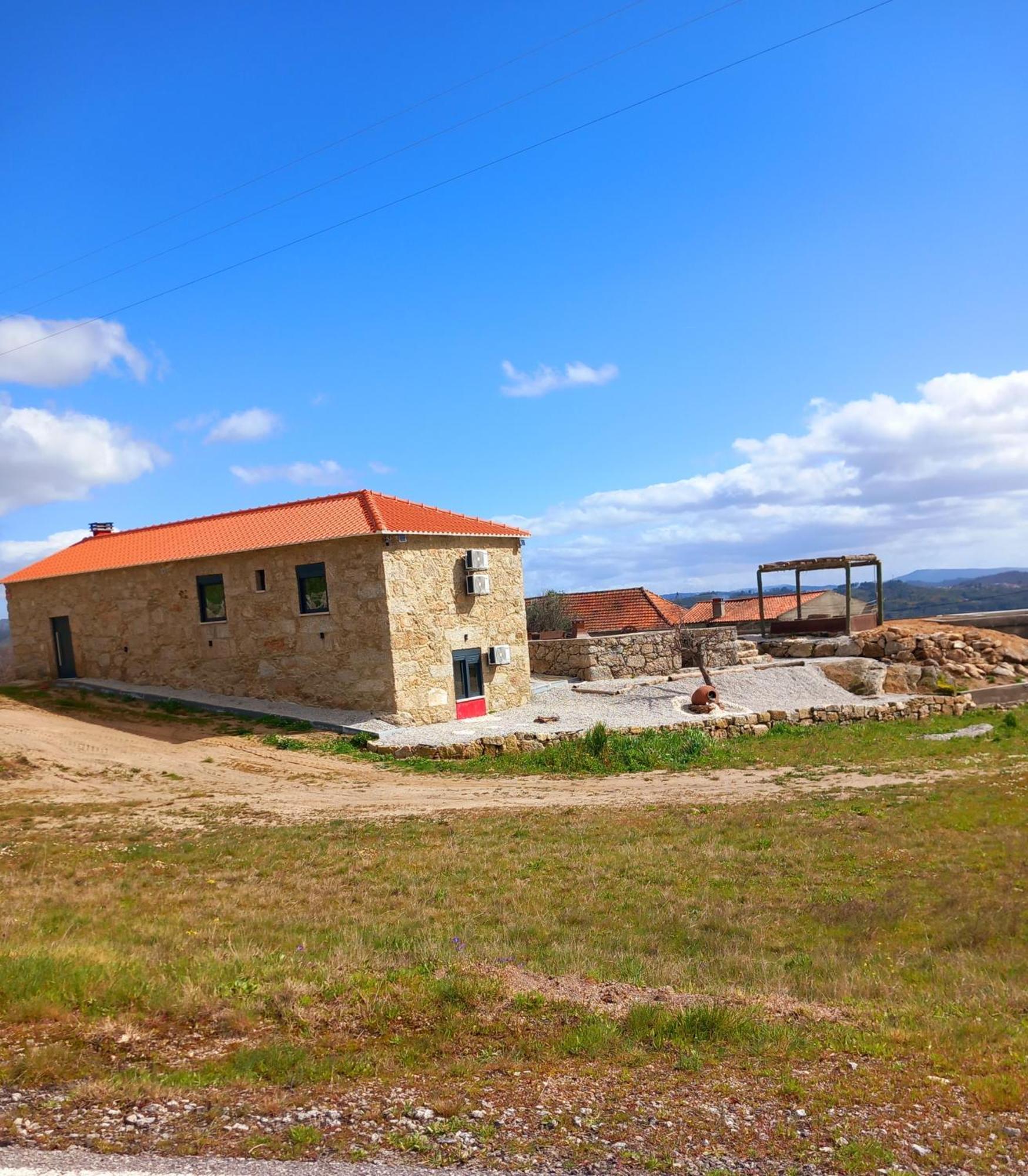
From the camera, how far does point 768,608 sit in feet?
160

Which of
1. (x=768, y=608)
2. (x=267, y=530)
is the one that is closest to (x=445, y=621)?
(x=267, y=530)

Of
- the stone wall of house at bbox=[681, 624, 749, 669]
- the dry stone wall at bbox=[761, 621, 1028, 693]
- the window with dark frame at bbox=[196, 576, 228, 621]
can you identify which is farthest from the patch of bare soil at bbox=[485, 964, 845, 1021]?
the stone wall of house at bbox=[681, 624, 749, 669]

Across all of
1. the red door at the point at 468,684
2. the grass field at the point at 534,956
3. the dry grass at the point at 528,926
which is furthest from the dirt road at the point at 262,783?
the red door at the point at 468,684

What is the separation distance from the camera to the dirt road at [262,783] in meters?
16.8

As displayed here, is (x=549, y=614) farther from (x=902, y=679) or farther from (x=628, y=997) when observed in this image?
(x=628, y=997)

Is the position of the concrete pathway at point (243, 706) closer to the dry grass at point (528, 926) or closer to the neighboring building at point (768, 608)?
the dry grass at point (528, 926)

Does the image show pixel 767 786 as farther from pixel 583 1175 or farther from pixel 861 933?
pixel 583 1175

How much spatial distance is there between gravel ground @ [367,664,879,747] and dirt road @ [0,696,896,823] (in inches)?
118

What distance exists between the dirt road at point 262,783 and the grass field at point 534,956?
156 cm

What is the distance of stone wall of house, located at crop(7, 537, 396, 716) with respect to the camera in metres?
23.9

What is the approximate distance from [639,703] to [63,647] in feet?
62.1

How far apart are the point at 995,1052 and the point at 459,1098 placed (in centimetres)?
340

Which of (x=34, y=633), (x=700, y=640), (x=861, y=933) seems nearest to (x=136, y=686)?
(x=34, y=633)

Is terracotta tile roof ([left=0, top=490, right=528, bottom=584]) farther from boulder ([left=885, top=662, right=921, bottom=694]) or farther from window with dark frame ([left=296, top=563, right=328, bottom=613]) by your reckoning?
boulder ([left=885, top=662, right=921, bottom=694])
